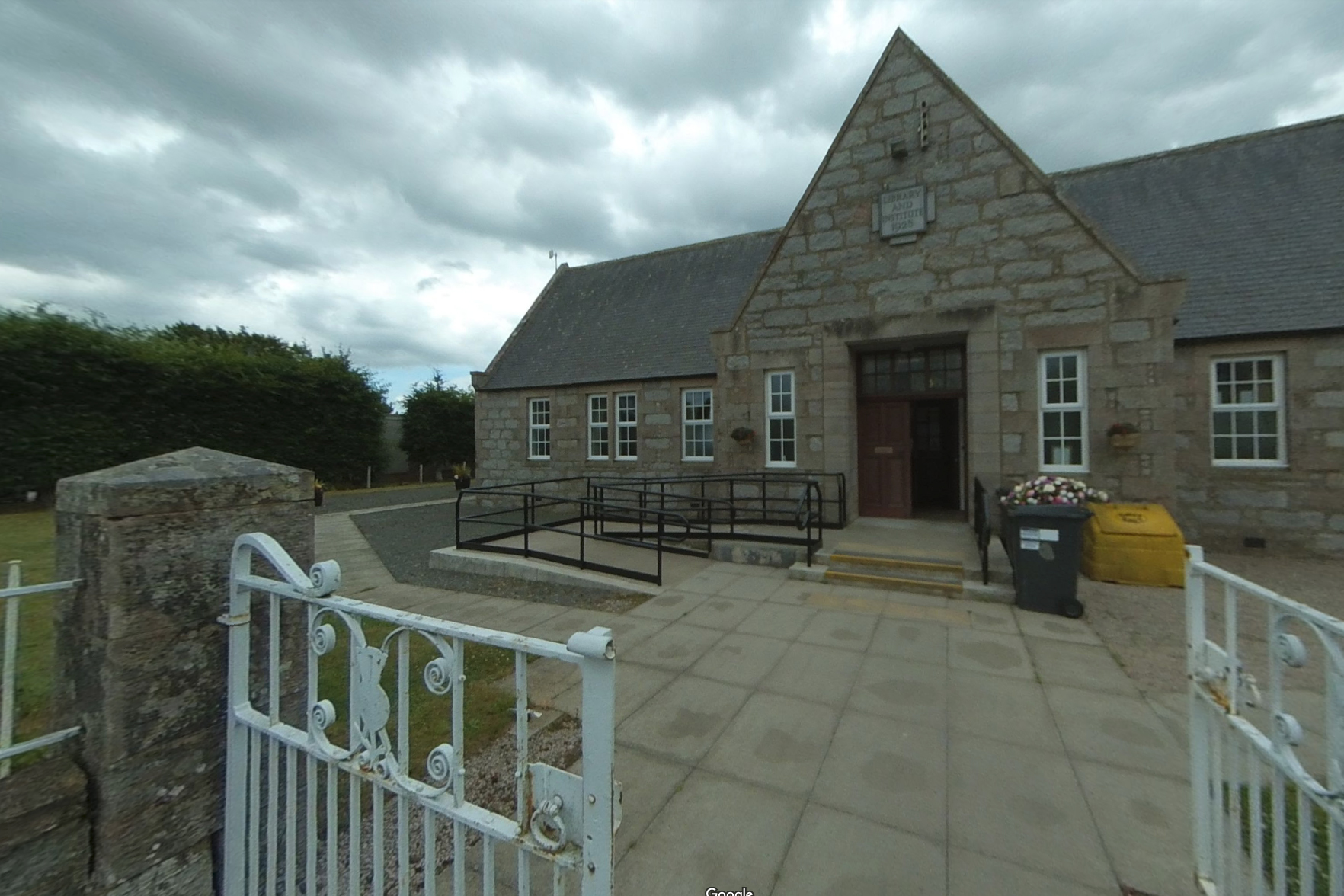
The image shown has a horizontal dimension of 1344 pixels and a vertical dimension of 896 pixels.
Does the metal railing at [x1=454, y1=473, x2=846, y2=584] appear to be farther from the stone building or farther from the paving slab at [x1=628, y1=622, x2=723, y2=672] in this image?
the paving slab at [x1=628, y1=622, x2=723, y2=672]

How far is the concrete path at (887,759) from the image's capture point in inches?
91.5

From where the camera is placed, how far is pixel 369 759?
1661 millimetres

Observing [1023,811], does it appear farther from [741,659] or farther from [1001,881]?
[741,659]

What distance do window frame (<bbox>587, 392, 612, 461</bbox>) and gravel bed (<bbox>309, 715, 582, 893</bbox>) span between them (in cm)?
1068

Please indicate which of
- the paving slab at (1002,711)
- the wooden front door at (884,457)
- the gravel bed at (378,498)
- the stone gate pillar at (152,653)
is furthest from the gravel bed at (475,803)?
the gravel bed at (378,498)

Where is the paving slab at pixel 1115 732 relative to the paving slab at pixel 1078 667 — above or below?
below

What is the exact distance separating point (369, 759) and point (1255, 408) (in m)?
12.3

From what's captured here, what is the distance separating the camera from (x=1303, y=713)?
349 cm

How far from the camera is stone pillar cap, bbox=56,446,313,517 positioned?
184 cm

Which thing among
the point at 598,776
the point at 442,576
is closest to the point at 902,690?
the point at 598,776

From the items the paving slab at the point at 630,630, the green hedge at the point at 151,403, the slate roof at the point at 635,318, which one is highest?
the slate roof at the point at 635,318

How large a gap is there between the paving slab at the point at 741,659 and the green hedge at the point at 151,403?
1569 cm

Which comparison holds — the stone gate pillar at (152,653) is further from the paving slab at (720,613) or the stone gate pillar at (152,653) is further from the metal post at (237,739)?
the paving slab at (720,613)

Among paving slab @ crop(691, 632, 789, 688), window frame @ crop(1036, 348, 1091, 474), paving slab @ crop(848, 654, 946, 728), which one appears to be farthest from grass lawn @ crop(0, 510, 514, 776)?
window frame @ crop(1036, 348, 1091, 474)
